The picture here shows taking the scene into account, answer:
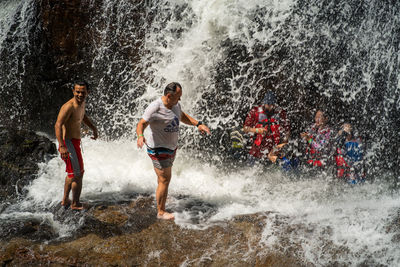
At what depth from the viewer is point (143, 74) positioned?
7656 millimetres

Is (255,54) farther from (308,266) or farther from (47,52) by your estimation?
(47,52)

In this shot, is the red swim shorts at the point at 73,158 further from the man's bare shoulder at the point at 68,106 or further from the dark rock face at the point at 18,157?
the dark rock face at the point at 18,157

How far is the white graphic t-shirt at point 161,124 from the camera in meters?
4.01

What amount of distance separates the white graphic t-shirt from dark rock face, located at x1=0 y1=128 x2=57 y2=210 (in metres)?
2.68

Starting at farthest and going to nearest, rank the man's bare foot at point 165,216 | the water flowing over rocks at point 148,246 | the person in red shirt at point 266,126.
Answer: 1. the person in red shirt at point 266,126
2. the man's bare foot at point 165,216
3. the water flowing over rocks at point 148,246

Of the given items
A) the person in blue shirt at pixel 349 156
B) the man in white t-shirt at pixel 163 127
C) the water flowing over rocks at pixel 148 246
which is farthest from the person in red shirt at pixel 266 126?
the man in white t-shirt at pixel 163 127

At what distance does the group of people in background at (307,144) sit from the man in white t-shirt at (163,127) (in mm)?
2068

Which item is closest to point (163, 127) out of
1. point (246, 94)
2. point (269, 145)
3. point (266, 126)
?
point (266, 126)

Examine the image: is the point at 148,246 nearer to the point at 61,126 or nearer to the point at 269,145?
the point at 61,126

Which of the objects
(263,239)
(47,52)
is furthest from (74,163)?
(47,52)

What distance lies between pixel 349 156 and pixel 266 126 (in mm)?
1443

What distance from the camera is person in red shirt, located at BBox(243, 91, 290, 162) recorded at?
238 inches

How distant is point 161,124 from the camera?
4074 mm

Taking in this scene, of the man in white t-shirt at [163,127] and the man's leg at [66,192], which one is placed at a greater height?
the man in white t-shirt at [163,127]
